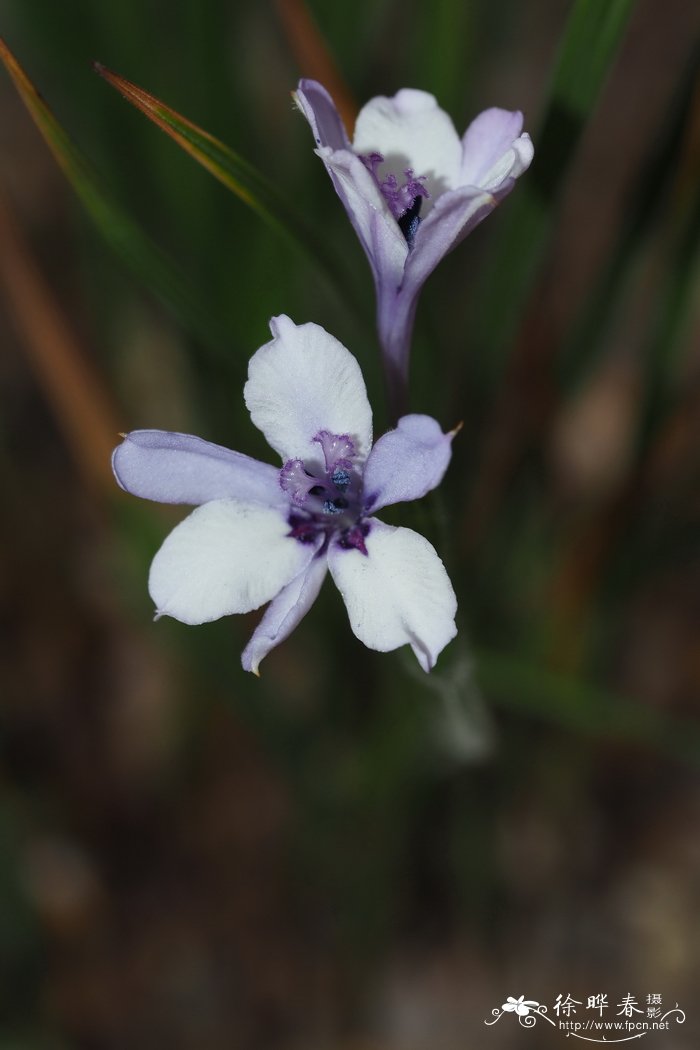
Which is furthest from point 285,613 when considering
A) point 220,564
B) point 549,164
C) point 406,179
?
point 549,164

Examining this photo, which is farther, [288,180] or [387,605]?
[288,180]

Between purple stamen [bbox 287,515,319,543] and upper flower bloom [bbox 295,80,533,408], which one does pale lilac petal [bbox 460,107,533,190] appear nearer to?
upper flower bloom [bbox 295,80,533,408]

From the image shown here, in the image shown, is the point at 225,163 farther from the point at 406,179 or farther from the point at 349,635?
the point at 349,635

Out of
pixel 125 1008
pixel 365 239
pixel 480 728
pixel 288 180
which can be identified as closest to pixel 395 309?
pixel 365 239

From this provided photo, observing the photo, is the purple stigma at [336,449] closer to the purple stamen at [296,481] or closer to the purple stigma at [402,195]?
the purple stamen at [296,481]

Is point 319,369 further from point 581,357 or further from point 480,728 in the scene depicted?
point 581,357

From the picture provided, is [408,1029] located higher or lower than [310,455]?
lower
